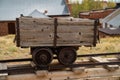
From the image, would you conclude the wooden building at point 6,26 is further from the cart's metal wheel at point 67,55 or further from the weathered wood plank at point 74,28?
the weathered wood plank at point 74,28

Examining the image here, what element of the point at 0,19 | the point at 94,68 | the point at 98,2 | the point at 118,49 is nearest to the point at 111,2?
the point at 98,2

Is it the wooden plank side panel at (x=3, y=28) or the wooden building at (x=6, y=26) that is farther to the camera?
the wooden building at (x=6, y=26)

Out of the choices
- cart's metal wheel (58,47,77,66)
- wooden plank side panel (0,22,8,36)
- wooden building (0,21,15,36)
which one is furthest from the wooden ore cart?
wooden building (0,21,15,36)

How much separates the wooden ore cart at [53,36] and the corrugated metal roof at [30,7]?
3400cm

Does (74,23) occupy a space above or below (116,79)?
above

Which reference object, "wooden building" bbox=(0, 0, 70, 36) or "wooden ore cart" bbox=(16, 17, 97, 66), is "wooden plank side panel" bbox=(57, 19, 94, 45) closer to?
"wooden ore cart" bbox=(16, 17, 97, 66)

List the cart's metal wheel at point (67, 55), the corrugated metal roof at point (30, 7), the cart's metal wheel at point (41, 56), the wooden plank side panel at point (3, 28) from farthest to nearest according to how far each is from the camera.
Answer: the corrugated metal roof at point (30, 7) → the wooden plank side panel at point (3, 28) → the cart's metal wheel at point (67, 55) → the cart's metal wheel at point (41, 56)

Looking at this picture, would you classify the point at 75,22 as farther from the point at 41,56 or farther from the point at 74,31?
the point at 41,56

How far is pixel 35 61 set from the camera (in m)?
7.46

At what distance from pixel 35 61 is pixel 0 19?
112 feet

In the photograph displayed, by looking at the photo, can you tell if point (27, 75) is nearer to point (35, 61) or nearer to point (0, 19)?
point (35, 61)

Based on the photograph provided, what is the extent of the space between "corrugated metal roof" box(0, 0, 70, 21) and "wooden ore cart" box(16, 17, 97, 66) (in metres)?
34.0

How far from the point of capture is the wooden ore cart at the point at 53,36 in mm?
7336

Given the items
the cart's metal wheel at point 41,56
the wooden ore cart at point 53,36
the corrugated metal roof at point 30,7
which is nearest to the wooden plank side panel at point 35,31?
the wooden ore cart at point 53,36
